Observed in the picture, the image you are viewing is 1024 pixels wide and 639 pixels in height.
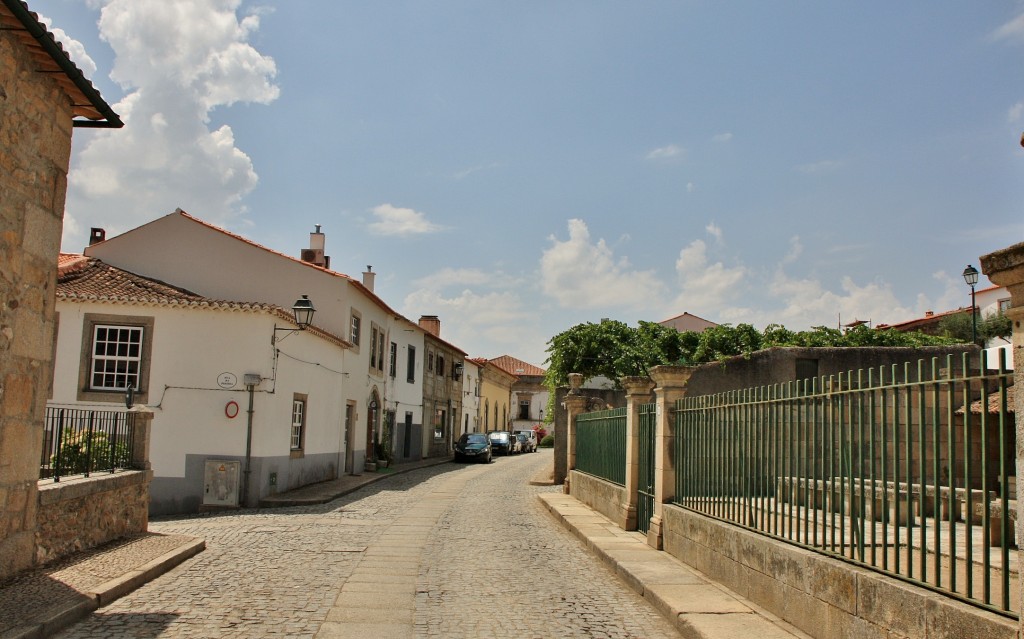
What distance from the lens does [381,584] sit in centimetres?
848

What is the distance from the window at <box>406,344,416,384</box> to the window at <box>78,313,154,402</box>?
1570 cm

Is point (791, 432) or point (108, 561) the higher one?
point (791, 432)

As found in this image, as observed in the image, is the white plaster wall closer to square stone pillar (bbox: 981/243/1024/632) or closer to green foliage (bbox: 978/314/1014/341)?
square stone pillar (bbox: 981/243/1024/632)

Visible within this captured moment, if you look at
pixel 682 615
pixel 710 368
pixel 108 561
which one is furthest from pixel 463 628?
pixel 710 368

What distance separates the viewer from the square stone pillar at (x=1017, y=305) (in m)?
3.90

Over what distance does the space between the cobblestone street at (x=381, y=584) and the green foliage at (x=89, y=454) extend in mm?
1707

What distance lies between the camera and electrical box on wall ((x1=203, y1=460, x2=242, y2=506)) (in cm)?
1678

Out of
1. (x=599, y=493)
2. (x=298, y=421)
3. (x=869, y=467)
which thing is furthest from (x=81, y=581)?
(x=298, y=421)

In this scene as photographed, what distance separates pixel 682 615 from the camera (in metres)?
6.70

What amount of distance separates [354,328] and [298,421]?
547 cm

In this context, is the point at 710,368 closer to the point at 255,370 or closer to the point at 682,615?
the point at 255,370

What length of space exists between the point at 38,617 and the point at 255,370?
1129cm

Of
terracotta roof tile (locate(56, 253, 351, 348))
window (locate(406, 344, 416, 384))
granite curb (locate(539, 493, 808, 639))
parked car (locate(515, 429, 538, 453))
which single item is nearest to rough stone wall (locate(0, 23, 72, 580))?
granite curb (locate(539, 493, 808, 639))

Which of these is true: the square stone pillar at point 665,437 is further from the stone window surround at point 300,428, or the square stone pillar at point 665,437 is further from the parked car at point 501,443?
the parked car at point 501,443
